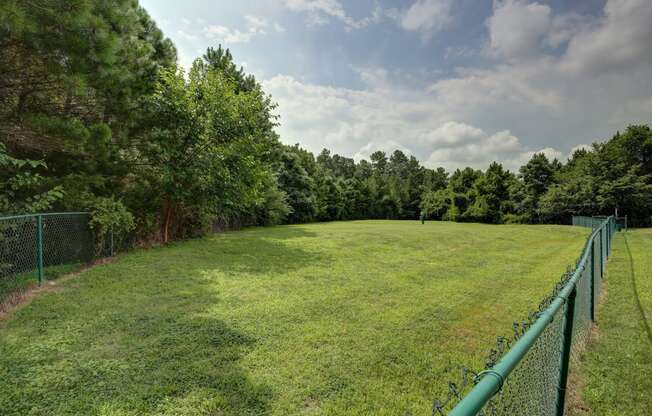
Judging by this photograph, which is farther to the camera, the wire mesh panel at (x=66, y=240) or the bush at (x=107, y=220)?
the bush at (x=107, y=220)

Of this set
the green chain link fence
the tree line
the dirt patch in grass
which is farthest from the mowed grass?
the tree line

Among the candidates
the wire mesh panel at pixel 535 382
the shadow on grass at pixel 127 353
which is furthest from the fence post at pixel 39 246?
the wire mesh panel at pixel 535 382

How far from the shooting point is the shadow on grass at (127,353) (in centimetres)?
291

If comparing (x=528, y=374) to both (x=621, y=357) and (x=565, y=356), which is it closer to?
(x=565, y=356)

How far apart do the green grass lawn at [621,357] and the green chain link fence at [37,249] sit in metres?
7.98

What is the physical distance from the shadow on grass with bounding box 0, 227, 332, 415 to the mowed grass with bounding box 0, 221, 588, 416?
0.02 meters

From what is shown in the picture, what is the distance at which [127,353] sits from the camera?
3775mm

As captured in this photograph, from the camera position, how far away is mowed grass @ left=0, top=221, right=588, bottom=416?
9.86 feet

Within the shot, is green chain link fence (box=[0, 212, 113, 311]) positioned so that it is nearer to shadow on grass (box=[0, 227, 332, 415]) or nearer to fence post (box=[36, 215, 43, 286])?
fence post (box=[36, 215, 43, 286])

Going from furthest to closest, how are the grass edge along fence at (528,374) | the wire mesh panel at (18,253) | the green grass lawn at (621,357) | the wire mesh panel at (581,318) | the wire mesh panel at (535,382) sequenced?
1. the wire mesh panel at (18,253)
2. the wire mesh panel at (581,318)
3. the green grass lawn at (621,357)
4. the wire mesh panel at (535,382)
5. the grass edge along fence at (528,374)

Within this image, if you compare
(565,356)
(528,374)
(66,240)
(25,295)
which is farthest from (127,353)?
(66,240)

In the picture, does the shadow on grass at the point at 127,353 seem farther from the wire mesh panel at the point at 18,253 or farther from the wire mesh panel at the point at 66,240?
the wire mesh panel at the point at 66,240

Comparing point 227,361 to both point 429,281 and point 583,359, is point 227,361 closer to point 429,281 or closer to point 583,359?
point 583,359

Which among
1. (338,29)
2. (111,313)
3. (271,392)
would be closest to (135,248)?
(111,313)
